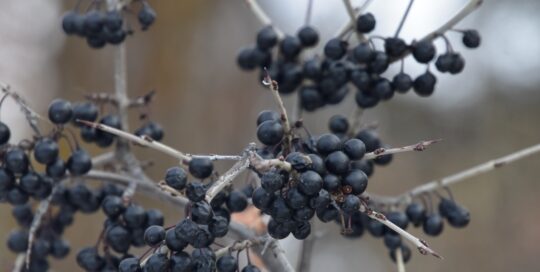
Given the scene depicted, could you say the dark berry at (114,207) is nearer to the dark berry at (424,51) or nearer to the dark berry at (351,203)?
the dark berry at (351,203)

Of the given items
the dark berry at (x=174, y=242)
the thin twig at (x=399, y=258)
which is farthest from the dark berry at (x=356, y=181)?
the thin twig at (x=399, y=258)

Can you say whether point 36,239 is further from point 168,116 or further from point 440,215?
point 168,116

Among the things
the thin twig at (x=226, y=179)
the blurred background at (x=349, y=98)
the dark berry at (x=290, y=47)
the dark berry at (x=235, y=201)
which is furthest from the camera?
the blurred background at (x=349, y=98)

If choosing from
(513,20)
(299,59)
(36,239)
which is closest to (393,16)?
(513,20)

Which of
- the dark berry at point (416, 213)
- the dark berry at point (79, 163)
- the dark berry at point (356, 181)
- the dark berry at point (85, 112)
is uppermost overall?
the dark berry at point (85, 112)

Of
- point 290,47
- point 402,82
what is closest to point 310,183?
point 402,82

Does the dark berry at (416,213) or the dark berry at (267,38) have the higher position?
the dark berry at (267,38)

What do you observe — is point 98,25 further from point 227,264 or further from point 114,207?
point 227,264
